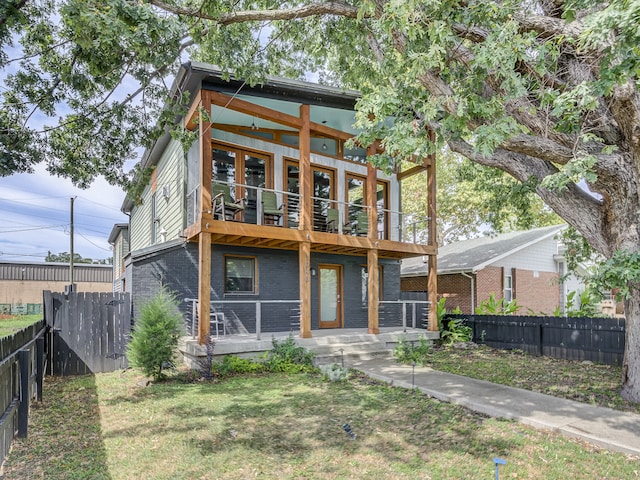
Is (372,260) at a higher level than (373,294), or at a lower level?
higher

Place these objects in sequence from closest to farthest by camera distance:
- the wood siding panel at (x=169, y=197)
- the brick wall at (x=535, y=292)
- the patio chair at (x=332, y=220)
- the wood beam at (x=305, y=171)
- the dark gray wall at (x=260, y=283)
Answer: the wood beam at (x=305, y=171) → the dark gray wall at (x=260, y=283) → the wood siding panel at (x=169, y=197) → the patio chair at (x=332, y=220) → the brick wall at (x=535, y=292)

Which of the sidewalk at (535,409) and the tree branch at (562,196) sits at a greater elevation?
the tree branch at (562,196)

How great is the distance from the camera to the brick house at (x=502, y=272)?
56.0ft

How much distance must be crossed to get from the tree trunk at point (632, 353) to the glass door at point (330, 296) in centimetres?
777

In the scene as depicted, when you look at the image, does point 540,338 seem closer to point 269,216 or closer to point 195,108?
point 269,216

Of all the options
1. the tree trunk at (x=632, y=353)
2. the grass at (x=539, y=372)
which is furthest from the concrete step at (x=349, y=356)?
the tree trunk at (x=632, y=353)

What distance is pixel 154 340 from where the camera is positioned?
749cm

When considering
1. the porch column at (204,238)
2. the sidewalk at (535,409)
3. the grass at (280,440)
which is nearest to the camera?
the grass at (280,440)

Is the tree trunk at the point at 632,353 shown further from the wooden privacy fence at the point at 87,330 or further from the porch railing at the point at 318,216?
the wooden privacy fence at the point at 87,330

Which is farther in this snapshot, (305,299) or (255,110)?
(305,299)

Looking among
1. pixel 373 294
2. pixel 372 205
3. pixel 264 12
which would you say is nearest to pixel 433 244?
pixel 372 205

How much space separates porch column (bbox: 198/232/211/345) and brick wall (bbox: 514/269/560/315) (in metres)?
14.6

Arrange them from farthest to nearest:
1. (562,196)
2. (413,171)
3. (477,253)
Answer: (477,253), (413,171), (562,196)

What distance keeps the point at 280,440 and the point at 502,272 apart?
51.0 feet
